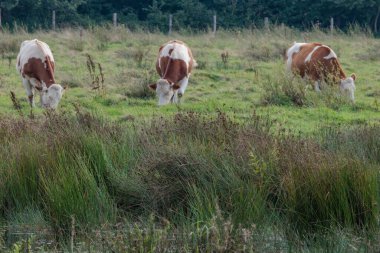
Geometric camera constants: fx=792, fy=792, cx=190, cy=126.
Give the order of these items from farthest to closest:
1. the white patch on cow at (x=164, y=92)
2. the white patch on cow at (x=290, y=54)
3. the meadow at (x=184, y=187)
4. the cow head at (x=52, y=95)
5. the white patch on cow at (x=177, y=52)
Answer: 1. the white patch on cow at (x=290, y=54)
2. the white patch on cow at (x=177, y=52)
3. the white patch on cow at (x=164, y=92)
4. the cow head at (x=52, y=95)
5. the meadow at (x=184, y=187)

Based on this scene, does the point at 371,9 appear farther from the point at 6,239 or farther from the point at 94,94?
the point at 6,239

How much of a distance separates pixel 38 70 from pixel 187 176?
26.4ft

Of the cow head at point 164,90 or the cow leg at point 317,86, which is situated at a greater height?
the cow head at point 164,90

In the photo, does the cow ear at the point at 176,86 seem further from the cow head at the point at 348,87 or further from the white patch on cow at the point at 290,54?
the white patch on cow at the point at 290,54

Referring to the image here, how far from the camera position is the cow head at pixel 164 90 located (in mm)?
13273

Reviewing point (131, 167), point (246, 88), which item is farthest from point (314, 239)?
point (246, 88)

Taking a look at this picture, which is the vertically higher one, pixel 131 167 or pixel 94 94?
pixel 131 167

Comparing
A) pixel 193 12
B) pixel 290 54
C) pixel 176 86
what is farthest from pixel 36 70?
pixel 193 12

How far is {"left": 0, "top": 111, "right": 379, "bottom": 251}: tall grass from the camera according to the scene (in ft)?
19.0

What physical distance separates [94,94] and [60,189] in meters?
Answer: 8.13

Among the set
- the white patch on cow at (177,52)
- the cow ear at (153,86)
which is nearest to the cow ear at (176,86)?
the cow ear at (153,86)

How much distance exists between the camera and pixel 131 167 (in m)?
6.80

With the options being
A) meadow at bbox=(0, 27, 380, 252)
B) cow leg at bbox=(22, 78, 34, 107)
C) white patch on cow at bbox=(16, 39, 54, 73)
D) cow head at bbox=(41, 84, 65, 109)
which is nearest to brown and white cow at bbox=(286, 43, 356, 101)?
cow head at bbox=(41, 84, 65, 109)

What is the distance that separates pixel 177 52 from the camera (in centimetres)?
1464
